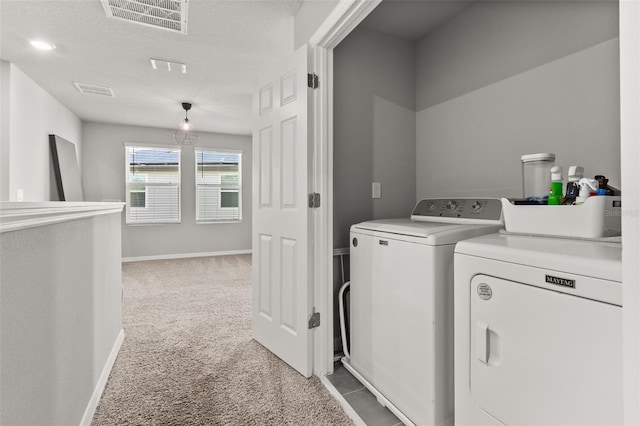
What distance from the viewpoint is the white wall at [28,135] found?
3.22 metres

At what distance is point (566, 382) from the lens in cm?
95

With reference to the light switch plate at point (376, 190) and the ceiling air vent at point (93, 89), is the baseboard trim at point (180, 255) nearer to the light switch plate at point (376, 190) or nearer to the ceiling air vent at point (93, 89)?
the ceiling air vent at point (93, 89)

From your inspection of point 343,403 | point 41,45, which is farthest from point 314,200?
point 41,45

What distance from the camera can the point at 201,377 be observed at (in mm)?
2029

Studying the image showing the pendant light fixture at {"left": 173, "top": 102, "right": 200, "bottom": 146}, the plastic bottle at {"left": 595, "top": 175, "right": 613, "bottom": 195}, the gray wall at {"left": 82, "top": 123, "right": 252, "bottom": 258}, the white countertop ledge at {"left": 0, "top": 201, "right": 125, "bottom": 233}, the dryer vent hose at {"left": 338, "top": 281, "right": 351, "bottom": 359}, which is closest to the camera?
the white countertop ledge at {"left": 0, "top": 201, "right": 125, "bottom": 233}

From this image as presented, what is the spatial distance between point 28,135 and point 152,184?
2.51 meters

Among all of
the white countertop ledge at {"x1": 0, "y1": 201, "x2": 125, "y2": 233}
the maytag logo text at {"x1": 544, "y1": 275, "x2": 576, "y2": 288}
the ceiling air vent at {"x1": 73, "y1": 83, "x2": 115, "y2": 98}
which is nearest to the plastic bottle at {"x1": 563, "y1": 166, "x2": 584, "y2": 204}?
the maytag logo text at {"x1": 544, "y1": 275, "x2": 576, "y2": 288}

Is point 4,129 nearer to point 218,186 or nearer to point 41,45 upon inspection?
point 41,45

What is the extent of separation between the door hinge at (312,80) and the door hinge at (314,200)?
0.66 meters

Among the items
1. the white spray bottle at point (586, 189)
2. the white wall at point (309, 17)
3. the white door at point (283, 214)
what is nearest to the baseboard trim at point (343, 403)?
the white door at point (283, 214)

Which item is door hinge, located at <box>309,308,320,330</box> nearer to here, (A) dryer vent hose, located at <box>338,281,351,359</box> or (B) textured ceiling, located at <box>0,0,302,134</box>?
(A) dryer vent hose, located at <box>338,281,351,359</box>

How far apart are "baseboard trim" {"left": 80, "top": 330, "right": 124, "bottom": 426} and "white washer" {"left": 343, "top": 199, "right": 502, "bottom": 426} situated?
1.38 meters

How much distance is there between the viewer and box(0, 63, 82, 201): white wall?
3225mm

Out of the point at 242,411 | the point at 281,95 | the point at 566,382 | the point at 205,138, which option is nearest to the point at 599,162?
the point at 566,382
